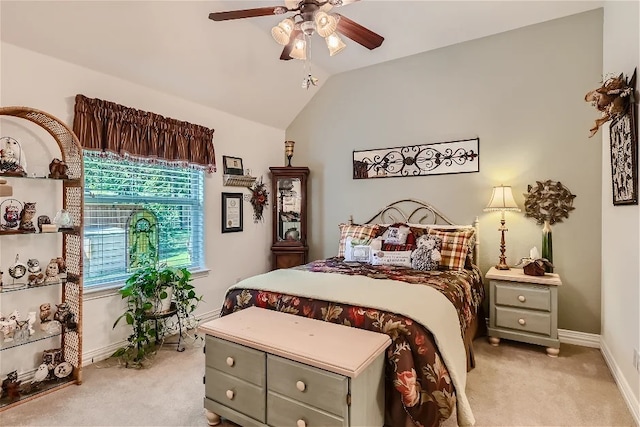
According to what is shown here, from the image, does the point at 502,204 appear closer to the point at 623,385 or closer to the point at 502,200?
the point at 502,200

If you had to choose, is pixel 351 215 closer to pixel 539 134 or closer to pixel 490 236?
pixel 490 236

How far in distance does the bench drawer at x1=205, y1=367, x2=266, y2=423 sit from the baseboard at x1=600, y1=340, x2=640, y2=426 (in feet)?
7.22

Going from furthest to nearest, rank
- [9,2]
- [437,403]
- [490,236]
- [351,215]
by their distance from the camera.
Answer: [351,215], [490,236], [9,2], [437,403]

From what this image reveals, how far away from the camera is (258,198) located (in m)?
4.57

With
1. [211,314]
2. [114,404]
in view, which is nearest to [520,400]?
[114,404]

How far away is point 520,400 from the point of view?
2.29 m

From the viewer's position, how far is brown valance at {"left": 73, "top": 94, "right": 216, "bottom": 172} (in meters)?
2.82

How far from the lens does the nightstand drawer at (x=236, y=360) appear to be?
1896mm

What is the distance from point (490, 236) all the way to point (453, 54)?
205 cm

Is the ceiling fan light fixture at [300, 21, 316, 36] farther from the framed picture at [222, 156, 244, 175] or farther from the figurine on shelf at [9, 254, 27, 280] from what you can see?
the figurine on shelf at [9, 254, 27, 280]

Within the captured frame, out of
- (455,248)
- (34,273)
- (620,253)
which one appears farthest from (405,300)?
(34,273)

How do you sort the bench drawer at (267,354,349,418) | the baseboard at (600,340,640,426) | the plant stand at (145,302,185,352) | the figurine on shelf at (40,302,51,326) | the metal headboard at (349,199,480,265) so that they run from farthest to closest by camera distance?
1. the metal headboard at (349,199,480,265)
2. the plant stand at (145,302,185,352)
3. the figurine on shelf at (40,302,51,326)
4. the baseboard at (600,340,640,426)
5. the bench drawer at (267,354,349,418)

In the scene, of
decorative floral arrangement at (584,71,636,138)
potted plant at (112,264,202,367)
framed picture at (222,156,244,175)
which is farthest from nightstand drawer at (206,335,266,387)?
decorative floral arrangement at (584,71,636,138)

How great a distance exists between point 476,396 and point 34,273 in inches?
126
